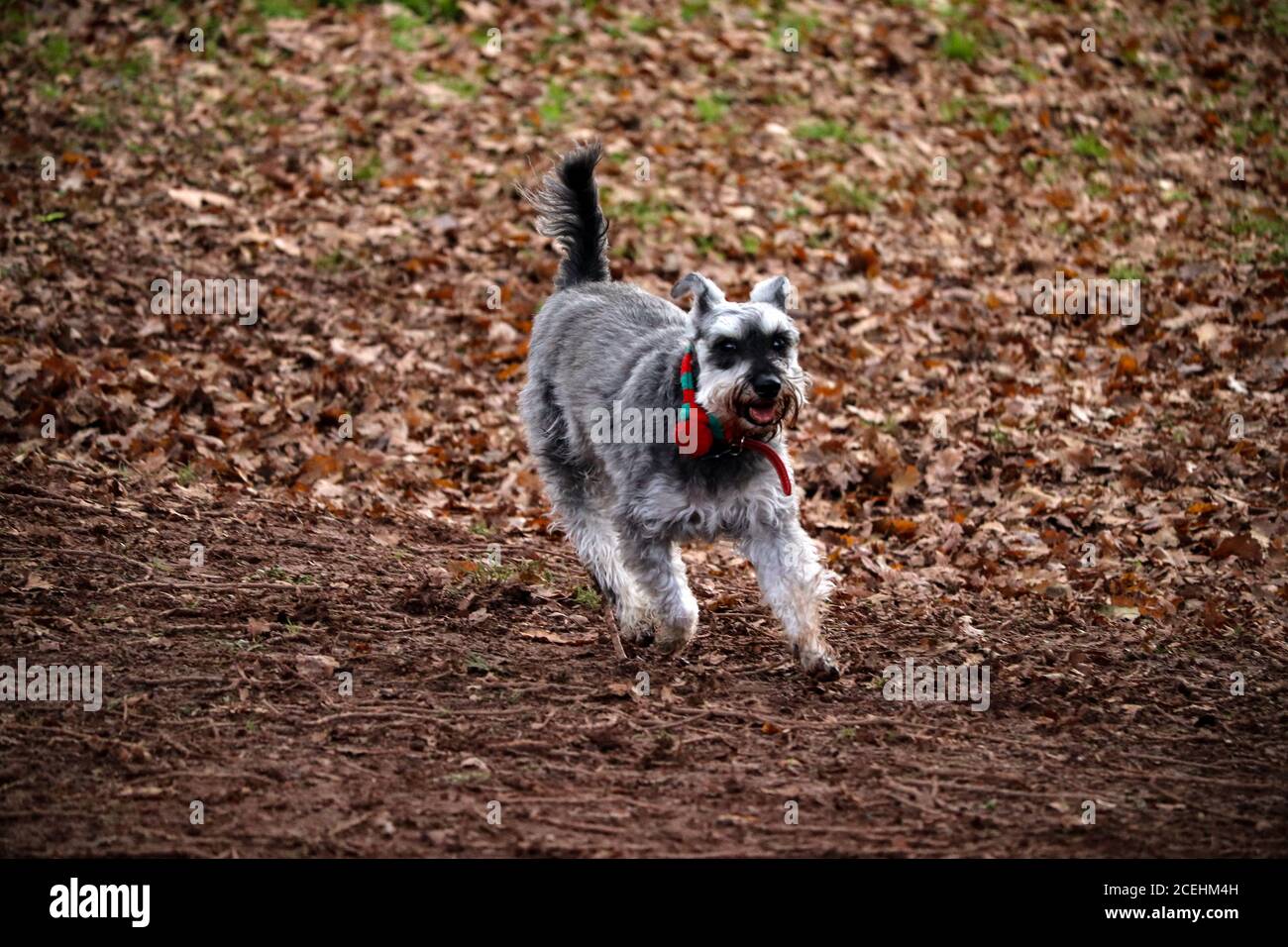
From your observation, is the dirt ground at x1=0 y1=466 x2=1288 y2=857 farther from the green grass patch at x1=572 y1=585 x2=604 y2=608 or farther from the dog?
the dog

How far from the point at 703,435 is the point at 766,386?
44 centimetres

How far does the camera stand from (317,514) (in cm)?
810

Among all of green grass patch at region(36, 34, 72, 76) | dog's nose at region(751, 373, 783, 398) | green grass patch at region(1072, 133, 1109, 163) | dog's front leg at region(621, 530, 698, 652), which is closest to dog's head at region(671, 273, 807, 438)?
dog's nose at region(751, 373, 783, 398)

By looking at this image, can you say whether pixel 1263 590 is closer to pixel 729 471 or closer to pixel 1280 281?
pixel 729 471

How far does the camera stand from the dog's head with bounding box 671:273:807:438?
5.96 metres

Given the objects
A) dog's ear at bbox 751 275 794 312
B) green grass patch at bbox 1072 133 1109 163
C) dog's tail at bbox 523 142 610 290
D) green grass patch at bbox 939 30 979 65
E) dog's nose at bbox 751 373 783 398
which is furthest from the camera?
green grass patch at bbox 939 30 979 65

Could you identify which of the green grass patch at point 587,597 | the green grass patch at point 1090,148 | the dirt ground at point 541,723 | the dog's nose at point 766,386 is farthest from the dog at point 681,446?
the green grass patch at point 1090,148

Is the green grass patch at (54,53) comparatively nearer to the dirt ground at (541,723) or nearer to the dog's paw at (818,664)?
the dirt ground at (541,723)

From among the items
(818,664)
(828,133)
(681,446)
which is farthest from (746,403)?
(828,133)

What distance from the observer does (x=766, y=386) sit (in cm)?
593

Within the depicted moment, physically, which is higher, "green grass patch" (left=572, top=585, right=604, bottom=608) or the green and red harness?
the green and red harness

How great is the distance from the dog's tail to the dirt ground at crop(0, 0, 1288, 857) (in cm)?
172

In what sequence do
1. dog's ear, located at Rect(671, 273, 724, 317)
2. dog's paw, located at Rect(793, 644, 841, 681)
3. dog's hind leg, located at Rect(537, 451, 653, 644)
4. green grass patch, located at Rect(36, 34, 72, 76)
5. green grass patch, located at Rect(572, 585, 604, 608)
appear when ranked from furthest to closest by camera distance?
green grass patch, located at Rect(36, 34, 72, 76)
green grass patch, located at Rect(572, 585, 604, 608)
dog's hind leg, located at Rect(537, 451, 653, 644)
dog's ear, located at Rect(671, 273, 724, 317)
dog's paw, located at Rect(793, 644, 841, 681)

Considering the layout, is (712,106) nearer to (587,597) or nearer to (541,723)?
(587,597)
